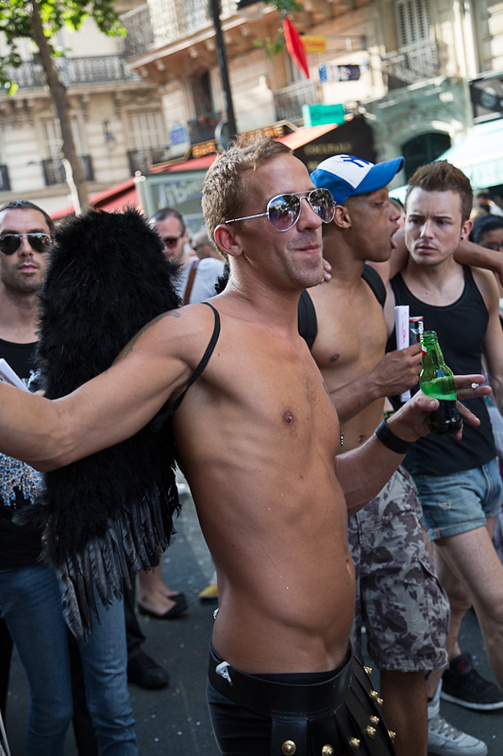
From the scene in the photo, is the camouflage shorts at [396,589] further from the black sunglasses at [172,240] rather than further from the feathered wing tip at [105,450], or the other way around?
the black sunglasses at [172,240]

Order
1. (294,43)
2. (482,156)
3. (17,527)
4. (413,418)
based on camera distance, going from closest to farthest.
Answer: (413,418), (17,527), (482,156), (294,43)

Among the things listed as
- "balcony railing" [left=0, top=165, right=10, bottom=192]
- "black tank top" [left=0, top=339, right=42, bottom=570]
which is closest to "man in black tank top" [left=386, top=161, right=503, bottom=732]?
"black tank top" [left=0, top=339, right=42, bottom=570]

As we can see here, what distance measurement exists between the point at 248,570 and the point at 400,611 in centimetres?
125

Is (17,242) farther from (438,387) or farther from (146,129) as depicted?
(146,129)

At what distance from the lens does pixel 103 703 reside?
2830mm

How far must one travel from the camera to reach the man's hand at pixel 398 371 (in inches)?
110

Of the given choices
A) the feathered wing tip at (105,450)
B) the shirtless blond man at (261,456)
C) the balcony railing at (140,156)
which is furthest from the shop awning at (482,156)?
the balcony railing at (140,156)

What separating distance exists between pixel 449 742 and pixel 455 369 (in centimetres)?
156

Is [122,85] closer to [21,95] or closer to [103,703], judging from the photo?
[21,95]

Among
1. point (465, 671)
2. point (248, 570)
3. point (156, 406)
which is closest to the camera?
point (156, 406)

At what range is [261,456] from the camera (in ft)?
6.31

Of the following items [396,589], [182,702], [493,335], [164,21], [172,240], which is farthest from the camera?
[164,21]

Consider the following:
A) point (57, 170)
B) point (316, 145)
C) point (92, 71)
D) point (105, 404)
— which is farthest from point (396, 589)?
point (92, 71)

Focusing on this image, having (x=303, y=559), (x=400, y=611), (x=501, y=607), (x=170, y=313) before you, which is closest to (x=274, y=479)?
(x=303, y=559)
